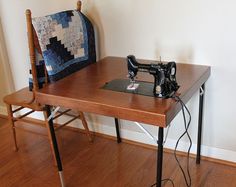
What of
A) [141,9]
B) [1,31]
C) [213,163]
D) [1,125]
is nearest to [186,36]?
[141,9]

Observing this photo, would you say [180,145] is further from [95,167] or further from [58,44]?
[58,44]

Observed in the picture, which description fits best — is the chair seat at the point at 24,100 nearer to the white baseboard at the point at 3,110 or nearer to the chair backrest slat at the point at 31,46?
the chair backrest slat at the point at 31,46

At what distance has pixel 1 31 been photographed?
280 cm

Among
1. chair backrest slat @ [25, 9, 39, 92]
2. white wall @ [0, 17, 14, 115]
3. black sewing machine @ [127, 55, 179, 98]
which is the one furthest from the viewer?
white wall @ [0, 17, 14, 115]

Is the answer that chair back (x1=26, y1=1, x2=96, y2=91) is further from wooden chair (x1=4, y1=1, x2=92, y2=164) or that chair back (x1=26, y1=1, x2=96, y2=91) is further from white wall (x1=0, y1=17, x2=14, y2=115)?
white wall (x1=0, y1=17, x2=14, y2=115)

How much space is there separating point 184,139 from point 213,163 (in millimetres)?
261

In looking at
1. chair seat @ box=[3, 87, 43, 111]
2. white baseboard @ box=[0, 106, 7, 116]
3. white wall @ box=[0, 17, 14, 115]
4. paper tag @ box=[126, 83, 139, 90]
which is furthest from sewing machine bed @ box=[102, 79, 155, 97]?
white baseboard @ box=[0, 106, 7, 116]

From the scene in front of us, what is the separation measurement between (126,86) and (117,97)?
0.49ft

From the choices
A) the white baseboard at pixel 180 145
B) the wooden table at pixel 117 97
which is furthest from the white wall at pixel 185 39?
the wooden table at pixel 117 97

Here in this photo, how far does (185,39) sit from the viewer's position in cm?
204

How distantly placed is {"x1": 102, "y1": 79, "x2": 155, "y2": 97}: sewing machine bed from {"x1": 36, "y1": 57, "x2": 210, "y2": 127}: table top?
37mm

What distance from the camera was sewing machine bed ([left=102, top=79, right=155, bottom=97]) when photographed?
64.6 inches

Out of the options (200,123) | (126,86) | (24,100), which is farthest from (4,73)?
(200,123)

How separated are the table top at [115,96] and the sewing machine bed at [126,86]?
4 cm
